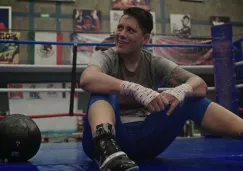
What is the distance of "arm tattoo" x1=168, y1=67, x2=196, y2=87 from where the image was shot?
125 centimetres

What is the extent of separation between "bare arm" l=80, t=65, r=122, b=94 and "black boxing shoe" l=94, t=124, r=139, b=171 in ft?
0.51

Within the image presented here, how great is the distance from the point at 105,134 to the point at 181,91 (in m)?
0.30

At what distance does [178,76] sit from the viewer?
127 centimetres

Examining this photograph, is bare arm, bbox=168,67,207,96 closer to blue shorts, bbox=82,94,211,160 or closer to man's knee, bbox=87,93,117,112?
blue shorts, bbox=82,94,211,160

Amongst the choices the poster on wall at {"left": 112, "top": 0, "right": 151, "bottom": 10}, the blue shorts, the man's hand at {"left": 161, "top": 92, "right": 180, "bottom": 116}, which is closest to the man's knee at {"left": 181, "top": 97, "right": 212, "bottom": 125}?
the blue shorts

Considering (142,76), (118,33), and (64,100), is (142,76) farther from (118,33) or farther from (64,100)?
(64,100)

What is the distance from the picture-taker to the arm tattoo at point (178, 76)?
125cm

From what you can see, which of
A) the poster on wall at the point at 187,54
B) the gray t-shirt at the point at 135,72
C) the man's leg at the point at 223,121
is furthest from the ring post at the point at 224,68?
the poster on wall at the point at 187,54

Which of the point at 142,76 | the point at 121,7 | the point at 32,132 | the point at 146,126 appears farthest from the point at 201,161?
the point at 121,7

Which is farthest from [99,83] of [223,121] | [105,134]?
[223,121]

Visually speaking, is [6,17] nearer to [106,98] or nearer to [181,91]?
[106,98]

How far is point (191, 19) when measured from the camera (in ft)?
20.0

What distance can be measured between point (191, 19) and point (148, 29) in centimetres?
503

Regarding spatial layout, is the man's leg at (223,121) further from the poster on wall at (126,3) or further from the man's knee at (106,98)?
the poster on wall at (126,3)
